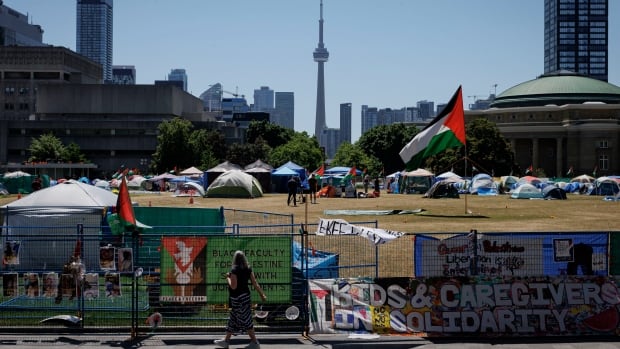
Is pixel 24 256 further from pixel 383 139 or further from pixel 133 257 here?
pixel 383 139

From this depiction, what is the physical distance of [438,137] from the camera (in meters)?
26.1

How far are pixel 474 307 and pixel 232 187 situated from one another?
133 ft

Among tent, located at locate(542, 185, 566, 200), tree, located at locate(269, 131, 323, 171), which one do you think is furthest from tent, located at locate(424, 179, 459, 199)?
tree, located at locate(269, 131, 323, 171)

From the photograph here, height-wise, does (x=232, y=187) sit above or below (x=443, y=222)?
above

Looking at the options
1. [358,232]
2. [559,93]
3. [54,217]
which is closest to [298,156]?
[559,93]

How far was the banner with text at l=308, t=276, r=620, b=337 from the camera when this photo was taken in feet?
41.4

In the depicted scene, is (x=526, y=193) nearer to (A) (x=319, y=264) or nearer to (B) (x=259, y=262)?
(A) (x=319, y=264)

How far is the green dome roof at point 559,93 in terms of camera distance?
138m

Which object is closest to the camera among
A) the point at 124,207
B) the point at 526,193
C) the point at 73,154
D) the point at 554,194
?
the point at 124,207

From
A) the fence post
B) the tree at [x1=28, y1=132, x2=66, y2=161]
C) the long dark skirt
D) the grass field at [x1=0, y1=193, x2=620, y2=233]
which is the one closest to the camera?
the long dark skirt

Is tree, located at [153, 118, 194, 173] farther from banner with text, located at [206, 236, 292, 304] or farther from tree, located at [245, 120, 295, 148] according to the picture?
banner with text, located at [206, 236, 292, 304]

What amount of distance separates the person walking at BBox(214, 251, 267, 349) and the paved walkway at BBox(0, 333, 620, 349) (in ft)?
1.21

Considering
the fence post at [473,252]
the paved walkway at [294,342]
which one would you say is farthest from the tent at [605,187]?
the paved walkway at [294,342]

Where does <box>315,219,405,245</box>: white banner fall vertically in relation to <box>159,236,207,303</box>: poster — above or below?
above
